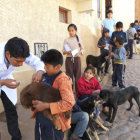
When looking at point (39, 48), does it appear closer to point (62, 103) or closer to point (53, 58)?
point (53, 58)

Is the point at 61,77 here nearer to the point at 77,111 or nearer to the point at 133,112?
the point at 77,111

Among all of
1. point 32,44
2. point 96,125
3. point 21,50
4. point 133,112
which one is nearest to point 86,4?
point 32,44

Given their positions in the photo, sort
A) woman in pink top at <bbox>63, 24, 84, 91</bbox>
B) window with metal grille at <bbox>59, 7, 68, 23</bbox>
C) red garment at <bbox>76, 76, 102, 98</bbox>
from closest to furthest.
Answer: red garment at <bbox>76, 76, 102, 98</bbox> → woman in pink top at <bbox>63, 24, 84, 91</bbox> → window with metal grille at <bbox>59, 7, 68, 23</bbox>

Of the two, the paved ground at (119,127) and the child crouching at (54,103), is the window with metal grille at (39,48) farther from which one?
the child crouching at (54,103)

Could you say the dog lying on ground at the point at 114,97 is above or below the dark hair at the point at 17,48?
below

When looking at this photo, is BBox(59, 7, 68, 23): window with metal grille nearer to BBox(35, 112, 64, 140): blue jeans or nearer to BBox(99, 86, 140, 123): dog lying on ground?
BBox(99, 86, 140, 123): dog lying on ground

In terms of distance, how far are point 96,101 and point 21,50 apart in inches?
62.2

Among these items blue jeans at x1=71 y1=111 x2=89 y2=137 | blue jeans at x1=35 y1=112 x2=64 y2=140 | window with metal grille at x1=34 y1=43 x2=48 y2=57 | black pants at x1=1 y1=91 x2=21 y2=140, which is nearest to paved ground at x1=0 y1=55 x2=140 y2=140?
black pants at x1=1 y1=91 x2=21 y2=140

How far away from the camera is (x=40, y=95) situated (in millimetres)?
1521

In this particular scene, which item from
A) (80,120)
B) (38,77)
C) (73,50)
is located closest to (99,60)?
(73,50)

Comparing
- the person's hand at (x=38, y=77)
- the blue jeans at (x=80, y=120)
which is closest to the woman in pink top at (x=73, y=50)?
the blue jeans at (x=80, y=120)

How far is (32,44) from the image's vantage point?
4652mm

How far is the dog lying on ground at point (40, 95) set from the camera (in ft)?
4.89

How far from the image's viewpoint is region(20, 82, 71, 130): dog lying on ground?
1489 millimetres
